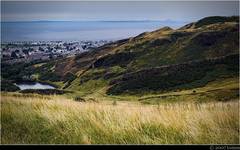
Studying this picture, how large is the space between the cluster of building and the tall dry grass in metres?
9.34

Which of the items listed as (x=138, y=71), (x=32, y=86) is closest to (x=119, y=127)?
(x=32, y=86)

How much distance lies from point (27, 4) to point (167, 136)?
9.39 meters

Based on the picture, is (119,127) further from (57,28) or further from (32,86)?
(32,86)

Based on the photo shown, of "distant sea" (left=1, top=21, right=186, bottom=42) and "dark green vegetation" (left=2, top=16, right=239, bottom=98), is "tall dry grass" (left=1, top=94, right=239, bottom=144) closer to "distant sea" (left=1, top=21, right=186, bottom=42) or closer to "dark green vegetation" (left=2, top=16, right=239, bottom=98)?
"distant sea" (left=1, top=21, right=186, bottom=42)

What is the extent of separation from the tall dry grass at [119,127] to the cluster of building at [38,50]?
9336 millimetres

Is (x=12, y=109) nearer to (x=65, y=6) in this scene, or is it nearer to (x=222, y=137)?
(x=222, y=137)

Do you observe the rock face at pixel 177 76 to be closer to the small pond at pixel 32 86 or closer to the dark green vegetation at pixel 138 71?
the dark green vegetation at pixel 138 71

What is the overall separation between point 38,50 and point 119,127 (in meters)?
13.1

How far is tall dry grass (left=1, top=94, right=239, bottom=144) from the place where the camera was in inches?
226

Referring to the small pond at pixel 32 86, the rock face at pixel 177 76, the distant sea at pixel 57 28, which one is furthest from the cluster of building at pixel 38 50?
the rock face at pixel 177 76

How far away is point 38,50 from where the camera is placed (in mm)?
18281

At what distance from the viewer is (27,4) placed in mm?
13383

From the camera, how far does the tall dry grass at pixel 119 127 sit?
5.74 metres

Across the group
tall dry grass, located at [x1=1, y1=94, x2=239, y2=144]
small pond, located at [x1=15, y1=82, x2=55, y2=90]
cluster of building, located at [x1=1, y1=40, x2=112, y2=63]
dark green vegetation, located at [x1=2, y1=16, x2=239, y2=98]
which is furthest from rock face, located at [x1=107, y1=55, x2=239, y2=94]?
tall dry grass, located at [x1=1, y1=94, x2=239, y2=144]
